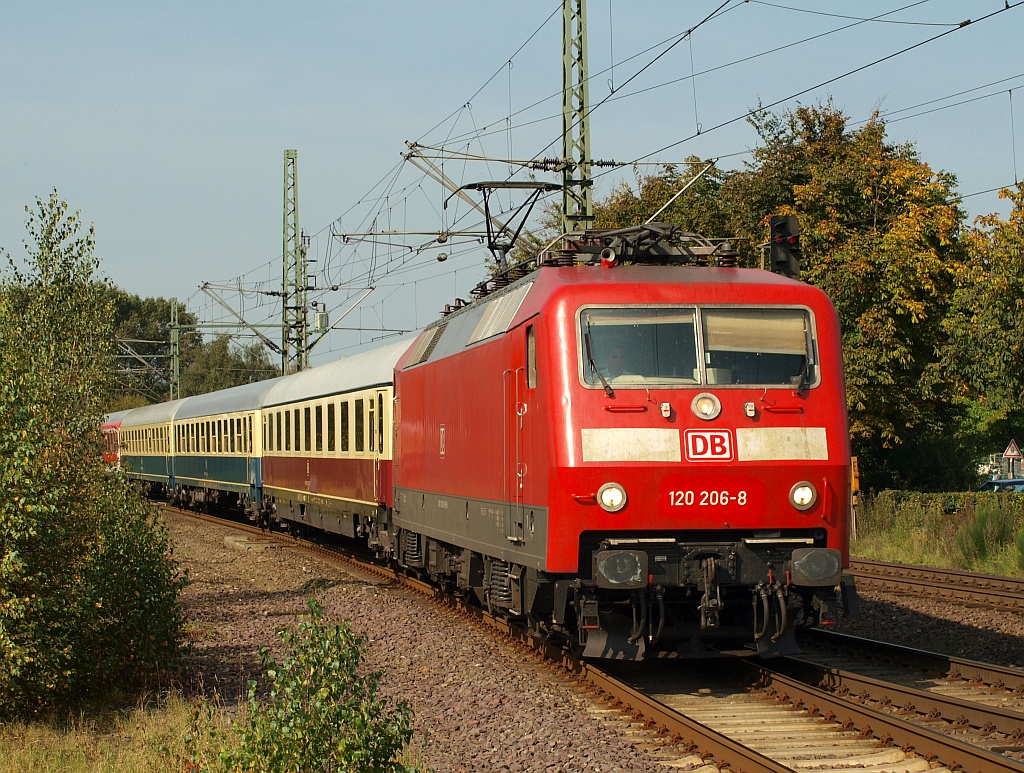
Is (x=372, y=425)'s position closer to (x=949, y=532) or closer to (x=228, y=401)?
(x=949, y=532)

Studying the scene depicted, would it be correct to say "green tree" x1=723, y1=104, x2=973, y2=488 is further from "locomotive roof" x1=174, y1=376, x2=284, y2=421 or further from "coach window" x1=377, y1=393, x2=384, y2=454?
"locomotive roof" x1=174, y1=376, x2=284, y2=421

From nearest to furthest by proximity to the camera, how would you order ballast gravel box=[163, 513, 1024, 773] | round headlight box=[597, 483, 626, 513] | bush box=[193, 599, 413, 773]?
bush box=[193, 599, 413, 773] < ballast gravel box=[163, 513, 1024, 773] < round headlight box=[597, 483, 626, 513]

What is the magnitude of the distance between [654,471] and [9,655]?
4.69 m

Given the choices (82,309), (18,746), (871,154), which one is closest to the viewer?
(18,746)

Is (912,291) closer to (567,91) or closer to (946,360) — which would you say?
(946,360)

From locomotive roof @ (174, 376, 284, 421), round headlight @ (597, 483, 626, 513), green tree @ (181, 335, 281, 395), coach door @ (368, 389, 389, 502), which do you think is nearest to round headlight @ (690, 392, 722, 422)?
round headlight @ (597, 483, 626, 513)

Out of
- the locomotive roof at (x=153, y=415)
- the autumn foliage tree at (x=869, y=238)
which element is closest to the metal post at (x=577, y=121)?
the autumn foliage tree at (x=869, y=238)

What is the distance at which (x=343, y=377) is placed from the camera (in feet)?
69.7

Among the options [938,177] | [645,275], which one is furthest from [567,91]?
[645,275]

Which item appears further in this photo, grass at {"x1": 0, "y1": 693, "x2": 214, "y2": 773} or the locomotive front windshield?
the locomotive front windshield

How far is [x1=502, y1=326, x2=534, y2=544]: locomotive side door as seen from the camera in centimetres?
1015

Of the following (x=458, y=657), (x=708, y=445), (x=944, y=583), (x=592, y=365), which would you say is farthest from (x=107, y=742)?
(x=944, y=583)

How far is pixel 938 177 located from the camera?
25.0 m

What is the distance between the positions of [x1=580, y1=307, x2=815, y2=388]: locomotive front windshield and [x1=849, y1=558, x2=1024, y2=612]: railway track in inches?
248
